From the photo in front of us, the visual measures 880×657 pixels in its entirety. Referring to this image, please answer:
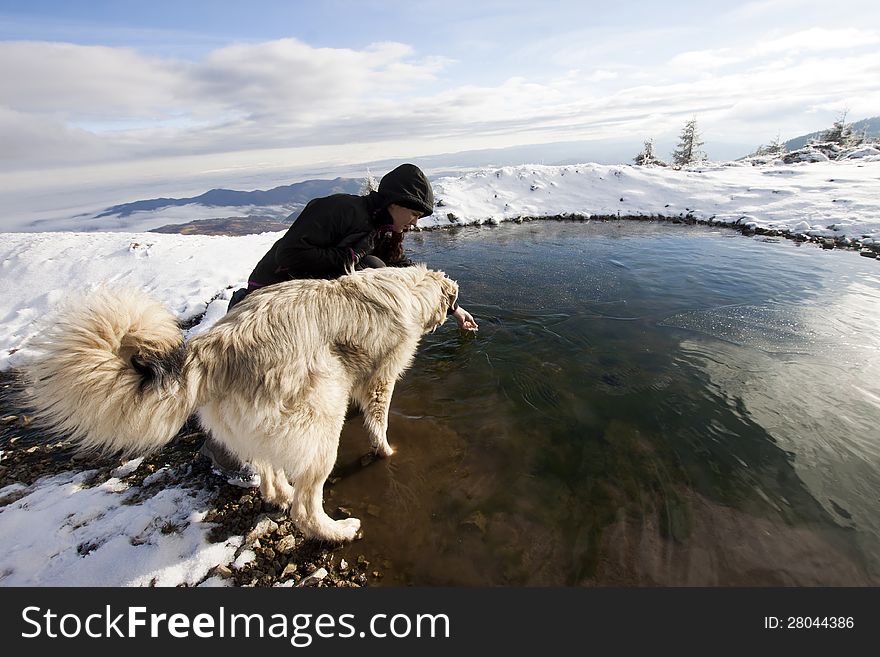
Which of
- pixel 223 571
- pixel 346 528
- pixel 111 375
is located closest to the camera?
pixel 111 375

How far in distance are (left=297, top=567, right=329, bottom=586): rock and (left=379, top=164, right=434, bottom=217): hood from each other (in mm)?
3757

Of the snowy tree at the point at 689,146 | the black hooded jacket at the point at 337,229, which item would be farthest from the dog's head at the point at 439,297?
the snowy tree at the point at 689,146

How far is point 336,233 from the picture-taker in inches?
161

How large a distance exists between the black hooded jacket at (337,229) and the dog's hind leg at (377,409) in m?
1.39

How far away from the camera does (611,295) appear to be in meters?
9.22

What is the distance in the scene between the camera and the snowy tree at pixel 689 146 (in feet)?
168

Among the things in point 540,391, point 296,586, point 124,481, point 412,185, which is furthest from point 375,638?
point 412,185

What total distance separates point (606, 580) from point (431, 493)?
1.81 meters

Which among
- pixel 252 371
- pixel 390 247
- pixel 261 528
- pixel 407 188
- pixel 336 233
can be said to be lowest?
pixel 261 528

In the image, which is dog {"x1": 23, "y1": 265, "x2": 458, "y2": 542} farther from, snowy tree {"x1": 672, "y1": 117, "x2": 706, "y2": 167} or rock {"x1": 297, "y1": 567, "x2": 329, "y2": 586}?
snowy tree {"x1": 672, "y1": 117, "x2": 706, "y2": 167}

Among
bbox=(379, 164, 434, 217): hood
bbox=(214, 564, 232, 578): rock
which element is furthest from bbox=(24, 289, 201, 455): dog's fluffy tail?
bbox=(379, 164, 434, 217): hood

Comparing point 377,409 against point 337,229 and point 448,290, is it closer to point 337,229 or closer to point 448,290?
point 448,290

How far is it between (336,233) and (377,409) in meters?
2.10

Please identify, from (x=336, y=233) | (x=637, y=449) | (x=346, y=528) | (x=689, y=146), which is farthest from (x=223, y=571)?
(x=689, y=146)
